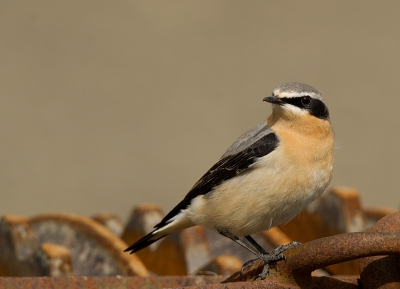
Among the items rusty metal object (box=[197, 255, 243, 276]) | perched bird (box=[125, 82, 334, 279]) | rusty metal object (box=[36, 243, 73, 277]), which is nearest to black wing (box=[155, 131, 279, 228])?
perched bird (box=[125, 82, 334, 279])

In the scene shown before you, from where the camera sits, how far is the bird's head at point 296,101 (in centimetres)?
372

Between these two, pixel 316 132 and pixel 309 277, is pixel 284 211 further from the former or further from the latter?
pixel 309 277

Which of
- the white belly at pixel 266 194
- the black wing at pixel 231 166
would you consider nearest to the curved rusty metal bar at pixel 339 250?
the white belly at pixel 266 194

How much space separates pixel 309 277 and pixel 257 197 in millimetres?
1789

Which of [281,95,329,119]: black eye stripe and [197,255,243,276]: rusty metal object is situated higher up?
[281,95,329,119]: black eye stripe

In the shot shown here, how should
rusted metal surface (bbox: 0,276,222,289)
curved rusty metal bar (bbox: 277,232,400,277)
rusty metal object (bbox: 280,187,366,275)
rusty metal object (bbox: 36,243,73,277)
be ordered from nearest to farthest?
1. curved rusty metal bar (bbox: 277,232,400,277)
2. rusted metal surface (bbox: 0,276,222,289)
3. rusty metal object (bbox: 36,243,73,277)
4. rusty metal object (bbox: 280,187,366,275)

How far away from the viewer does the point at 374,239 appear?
1.49 m

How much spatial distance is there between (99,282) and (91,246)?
1.05m

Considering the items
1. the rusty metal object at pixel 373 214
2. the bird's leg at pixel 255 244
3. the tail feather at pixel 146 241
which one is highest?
the tail feather at pixel 146 241

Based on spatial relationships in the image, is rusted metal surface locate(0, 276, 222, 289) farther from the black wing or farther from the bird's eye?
the bird's eye

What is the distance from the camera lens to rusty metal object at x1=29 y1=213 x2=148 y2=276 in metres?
3.13

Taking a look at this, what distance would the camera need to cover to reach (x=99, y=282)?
2256mm

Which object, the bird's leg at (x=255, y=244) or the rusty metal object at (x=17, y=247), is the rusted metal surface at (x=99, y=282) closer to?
the rusty metal object at (x=17, y=247)

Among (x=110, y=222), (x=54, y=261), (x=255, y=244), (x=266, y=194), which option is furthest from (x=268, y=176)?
(x=110, y=222)
